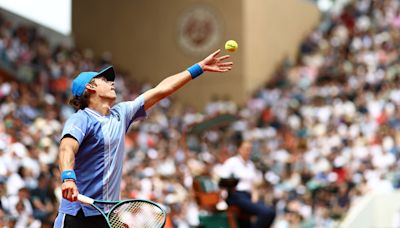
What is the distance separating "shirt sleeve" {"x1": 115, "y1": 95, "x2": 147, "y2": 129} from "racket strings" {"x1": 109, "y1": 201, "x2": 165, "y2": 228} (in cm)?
79

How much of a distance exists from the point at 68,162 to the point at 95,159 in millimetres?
380

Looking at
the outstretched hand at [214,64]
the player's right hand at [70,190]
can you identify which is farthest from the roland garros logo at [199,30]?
the player's right hand at [70,190]

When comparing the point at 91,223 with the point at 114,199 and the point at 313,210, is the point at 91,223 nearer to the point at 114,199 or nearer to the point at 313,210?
the point at 114,199

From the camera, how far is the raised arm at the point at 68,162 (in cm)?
494

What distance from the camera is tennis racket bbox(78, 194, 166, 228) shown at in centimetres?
522

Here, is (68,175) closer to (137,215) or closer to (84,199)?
(84,199)

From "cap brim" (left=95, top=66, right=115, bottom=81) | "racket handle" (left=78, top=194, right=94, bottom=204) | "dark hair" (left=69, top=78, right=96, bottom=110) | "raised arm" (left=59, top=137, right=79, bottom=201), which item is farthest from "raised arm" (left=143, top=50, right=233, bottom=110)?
"racket handle" (left=78, top=194, right=94, bottom=204)

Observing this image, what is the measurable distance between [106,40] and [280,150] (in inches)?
357

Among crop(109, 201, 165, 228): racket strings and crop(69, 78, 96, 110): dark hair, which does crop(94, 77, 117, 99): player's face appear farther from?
crop(109, 201, 165, 228): racket strings

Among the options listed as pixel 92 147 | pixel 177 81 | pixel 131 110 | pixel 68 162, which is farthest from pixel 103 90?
pixel 68 162

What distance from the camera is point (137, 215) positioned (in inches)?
209

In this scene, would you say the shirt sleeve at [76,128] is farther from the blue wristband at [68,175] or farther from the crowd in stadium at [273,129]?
the crowd in stadium at [273,129]

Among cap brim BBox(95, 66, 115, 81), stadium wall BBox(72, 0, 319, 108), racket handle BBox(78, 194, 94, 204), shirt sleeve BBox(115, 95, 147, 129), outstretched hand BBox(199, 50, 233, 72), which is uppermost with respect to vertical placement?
stadium wall BBox(72, 0, 319, 108)

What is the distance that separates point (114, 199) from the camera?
5523mm
